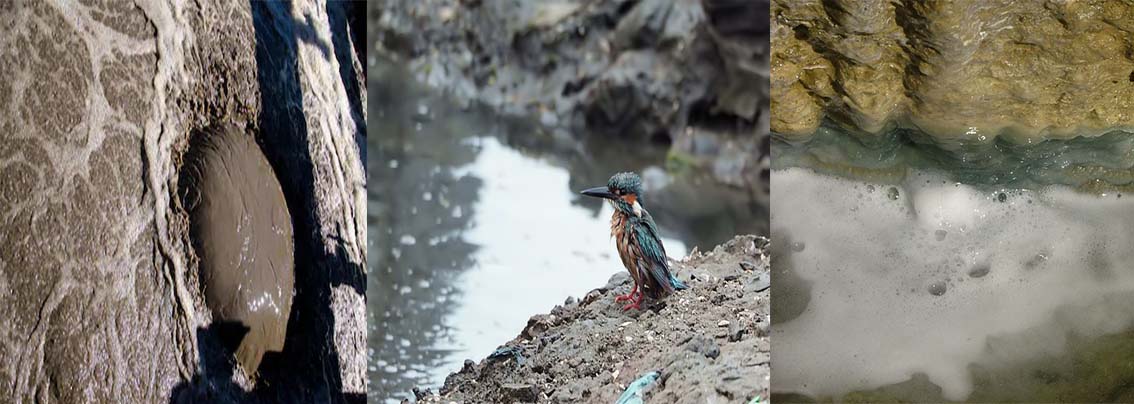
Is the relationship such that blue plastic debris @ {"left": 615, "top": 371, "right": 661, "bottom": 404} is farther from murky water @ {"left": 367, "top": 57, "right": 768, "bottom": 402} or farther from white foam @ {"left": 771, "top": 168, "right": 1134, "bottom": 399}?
white foam @ {"left": 771, "top": 168, "right": 1134, "bottom": 399}

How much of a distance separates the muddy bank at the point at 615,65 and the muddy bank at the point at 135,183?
0.24m

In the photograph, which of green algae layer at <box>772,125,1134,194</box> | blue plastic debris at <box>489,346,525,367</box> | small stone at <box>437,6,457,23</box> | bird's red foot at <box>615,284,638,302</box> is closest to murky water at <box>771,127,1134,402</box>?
green algae layer at <box>772,125,1134,194</box>

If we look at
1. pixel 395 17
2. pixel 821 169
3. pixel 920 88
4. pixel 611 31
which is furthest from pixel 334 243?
pixel 920 88

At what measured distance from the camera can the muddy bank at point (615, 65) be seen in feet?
5.24

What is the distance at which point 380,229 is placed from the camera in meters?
1.72

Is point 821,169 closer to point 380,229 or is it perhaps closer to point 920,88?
point 920,88

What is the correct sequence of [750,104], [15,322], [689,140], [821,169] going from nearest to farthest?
[15,322], [750,104], [689,140], [821,169]

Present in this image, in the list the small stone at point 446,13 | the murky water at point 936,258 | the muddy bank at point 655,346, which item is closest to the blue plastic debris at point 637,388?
the muddy bank at point 655,346

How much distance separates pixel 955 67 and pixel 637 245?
1.97 feet

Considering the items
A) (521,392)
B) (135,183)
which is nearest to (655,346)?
(521,392)

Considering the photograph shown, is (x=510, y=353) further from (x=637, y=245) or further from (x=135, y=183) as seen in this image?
(x=135, y=183)

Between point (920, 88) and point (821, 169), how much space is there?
211mm

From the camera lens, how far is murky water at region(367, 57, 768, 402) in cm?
164

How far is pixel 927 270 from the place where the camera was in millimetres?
1801
